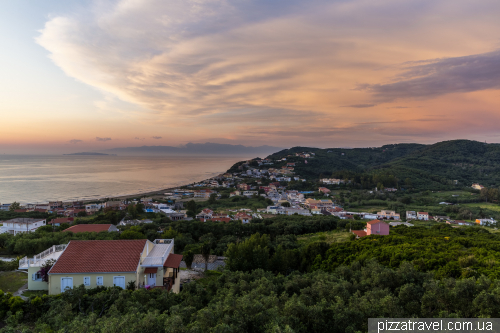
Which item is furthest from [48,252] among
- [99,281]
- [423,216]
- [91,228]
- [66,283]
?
[423,216]

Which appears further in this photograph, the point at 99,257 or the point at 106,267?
the point at 99,257

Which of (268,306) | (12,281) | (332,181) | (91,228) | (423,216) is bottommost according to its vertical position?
(423,216)

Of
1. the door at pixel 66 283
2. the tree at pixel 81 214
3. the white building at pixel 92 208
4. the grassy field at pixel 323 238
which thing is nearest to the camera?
the door at pixel 66 283

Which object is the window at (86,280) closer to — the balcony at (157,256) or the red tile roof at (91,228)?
the balcony at (157,256)

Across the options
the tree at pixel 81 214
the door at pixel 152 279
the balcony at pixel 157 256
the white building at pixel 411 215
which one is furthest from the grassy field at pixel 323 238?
the tree at pixel 81 214

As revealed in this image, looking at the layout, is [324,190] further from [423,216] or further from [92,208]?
[92,208]

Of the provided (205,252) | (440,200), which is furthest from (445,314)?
(440,200)

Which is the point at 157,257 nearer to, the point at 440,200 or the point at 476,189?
the point at 440,200

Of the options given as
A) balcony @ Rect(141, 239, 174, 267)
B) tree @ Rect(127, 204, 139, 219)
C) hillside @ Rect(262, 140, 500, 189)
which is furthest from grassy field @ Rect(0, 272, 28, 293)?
hillside @ Rect(262, 140, 500, 189)
